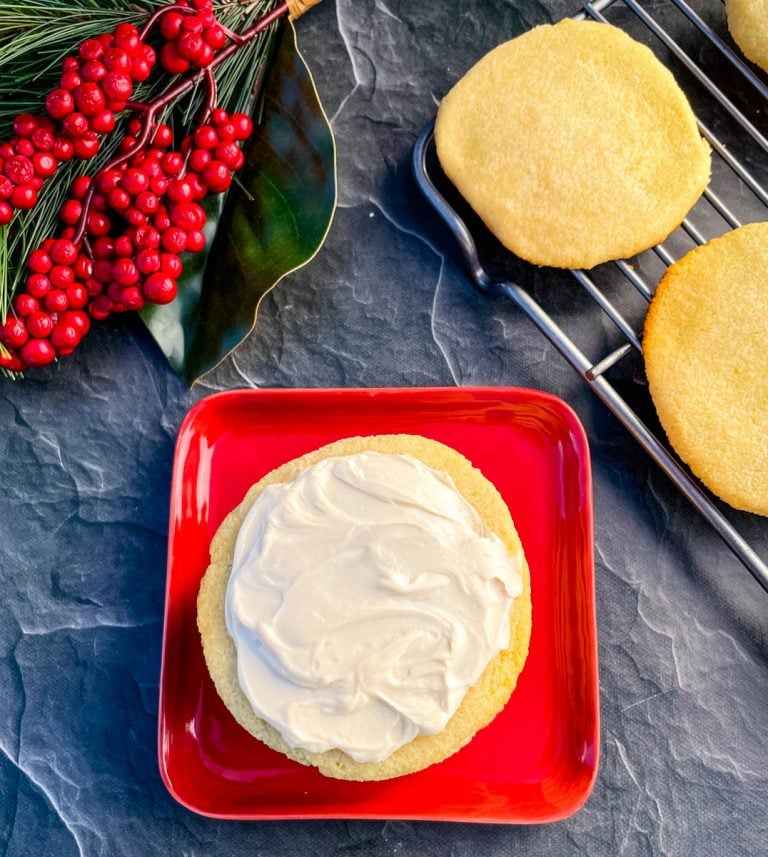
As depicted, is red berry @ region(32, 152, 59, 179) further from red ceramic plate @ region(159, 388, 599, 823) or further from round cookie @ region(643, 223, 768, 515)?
round cookie @ region(643, 223, 768, 515)

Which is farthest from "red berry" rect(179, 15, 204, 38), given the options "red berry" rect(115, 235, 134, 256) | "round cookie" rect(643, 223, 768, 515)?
"round cookie" rect(643, 223, 768, 515)

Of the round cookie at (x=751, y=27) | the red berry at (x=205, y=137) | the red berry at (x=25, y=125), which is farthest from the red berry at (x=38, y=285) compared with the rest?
the round cookie at (x=751, y=27)

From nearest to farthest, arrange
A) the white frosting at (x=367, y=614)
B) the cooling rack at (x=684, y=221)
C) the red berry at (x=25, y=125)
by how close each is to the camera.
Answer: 1. the white frosting at (x=367, y=614)
2. the red berry at (x=25, y=125)
3. the cooling rack at (x=684, y=221)

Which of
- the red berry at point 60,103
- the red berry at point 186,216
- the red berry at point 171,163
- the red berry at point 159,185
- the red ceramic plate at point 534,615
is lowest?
the red ceramic plate at point 534,615

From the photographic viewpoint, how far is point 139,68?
4.24 ft

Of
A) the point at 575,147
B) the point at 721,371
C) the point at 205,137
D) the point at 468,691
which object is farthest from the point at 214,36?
the point at 468,691

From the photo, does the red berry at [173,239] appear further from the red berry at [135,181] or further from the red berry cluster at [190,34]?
the red berry cluster at [190,34]

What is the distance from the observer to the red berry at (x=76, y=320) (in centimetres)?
138

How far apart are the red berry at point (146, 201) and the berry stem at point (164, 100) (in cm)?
6

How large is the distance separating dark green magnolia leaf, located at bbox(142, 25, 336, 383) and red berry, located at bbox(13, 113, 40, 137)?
28 cm

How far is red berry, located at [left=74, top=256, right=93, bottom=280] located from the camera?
1.37m

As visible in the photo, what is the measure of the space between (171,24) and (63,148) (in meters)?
0.24

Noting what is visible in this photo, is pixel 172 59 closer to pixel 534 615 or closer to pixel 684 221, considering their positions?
pixel 684 221

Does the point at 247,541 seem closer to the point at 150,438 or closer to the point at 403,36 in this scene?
the point at 150,438
